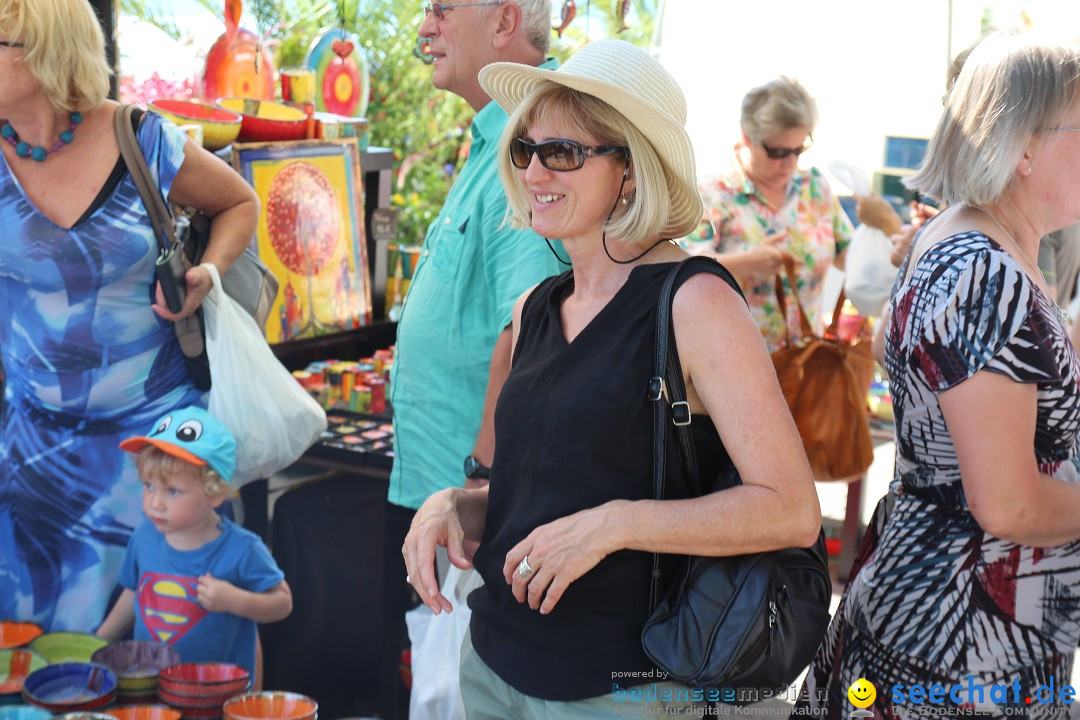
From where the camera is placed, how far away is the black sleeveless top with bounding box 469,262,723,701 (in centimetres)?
159

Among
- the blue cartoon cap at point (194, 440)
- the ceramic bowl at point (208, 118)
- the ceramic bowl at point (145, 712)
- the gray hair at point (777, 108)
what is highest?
the gray hair at point (777, 108)

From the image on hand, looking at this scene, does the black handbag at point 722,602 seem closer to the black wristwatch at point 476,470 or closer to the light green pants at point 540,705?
the light green pants at point 540,705

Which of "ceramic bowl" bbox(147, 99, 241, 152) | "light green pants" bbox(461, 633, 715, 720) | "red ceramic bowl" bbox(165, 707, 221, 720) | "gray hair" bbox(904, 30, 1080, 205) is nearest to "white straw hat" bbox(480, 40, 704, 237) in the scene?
"gray hair" bbox(904, 30, 1080, 205)

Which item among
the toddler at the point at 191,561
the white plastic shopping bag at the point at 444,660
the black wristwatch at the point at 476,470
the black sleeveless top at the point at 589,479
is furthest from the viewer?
the toddler at the point at 191,561

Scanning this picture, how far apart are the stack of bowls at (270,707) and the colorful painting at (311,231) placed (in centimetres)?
178

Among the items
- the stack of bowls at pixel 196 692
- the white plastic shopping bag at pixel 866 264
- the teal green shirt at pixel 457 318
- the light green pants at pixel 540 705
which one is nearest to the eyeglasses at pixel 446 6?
the teal green shirt at pixel 457 318

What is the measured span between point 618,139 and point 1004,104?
61 cm

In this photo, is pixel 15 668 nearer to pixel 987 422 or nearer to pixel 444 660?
pixel 444 660

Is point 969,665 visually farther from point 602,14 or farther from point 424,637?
point 602,14

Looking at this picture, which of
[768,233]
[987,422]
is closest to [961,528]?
[987,422]

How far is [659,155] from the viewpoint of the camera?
1.72 m

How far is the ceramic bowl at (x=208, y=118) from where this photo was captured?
367 cm

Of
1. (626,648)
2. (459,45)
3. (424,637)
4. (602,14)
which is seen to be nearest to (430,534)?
(626,648)

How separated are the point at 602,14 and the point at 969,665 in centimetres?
576
